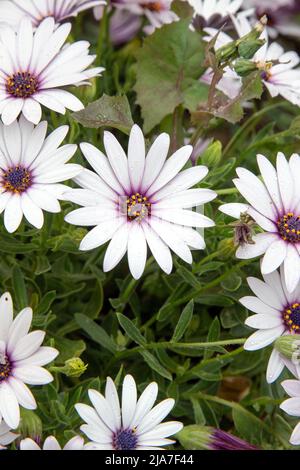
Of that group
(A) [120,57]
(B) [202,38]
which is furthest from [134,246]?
(A) [120,57]

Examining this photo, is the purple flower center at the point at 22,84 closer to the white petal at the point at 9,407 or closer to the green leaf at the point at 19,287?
the green leaf at the point at 19,287

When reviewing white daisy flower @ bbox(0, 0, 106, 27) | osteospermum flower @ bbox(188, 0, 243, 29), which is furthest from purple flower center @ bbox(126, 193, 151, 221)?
osteospermum flower @ bbox(188, 0, 243, 29)

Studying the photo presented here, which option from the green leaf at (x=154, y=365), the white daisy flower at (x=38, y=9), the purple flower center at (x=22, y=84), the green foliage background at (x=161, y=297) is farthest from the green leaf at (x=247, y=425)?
the white daisy flower at (x=38, y=9)

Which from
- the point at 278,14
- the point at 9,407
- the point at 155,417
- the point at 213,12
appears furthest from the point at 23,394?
the point at 278,14

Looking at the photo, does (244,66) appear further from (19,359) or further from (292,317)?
(19,359)

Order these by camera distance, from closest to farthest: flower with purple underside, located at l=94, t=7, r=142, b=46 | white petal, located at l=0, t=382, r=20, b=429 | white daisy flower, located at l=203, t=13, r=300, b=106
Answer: white petal, located at l=0, t=382, r=20, b=429 → white daisy flower, located at l=203, t=13, r=300, b=106 → flower with purple underside, located at l=94, t=7, r=142, b=46

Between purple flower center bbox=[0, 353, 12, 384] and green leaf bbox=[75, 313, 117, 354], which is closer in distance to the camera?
purple flower center bbox=[0, 353, 12, 384]

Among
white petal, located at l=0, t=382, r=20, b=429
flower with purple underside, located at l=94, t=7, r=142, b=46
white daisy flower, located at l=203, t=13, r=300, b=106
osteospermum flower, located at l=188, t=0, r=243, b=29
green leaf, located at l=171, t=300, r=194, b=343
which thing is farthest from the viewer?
flower with purple underside, located at l=94, t=7, r=142, b=46

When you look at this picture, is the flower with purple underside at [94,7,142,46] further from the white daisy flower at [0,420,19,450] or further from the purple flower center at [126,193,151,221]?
the white daisy flower at [0,420,19,450]
